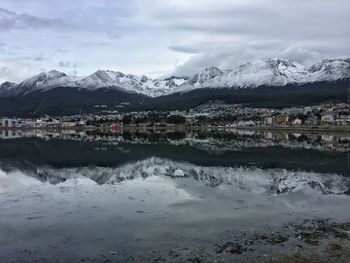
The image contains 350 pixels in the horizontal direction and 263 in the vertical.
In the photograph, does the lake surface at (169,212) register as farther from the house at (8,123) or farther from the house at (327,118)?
the house at (8,123)

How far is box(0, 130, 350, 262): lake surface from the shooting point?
11516mm

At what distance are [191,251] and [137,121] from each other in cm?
14529

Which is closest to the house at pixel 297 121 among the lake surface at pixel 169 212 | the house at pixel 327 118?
the house at pixel 327 118

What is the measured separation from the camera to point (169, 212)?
1580 centimetres

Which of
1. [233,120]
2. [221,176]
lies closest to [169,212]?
[221,176]

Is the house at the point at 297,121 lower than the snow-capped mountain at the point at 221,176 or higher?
higher

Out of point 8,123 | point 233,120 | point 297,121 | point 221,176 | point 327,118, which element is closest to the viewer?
point 221,176

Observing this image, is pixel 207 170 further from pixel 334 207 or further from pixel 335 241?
pixel 335 241

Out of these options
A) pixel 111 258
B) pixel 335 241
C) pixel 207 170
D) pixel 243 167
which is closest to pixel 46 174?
pixel 207 170

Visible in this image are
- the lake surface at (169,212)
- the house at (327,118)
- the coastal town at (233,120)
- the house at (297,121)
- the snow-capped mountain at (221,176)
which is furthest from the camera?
the house at (297,121)

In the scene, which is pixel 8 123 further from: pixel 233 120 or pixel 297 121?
pixel 297 121

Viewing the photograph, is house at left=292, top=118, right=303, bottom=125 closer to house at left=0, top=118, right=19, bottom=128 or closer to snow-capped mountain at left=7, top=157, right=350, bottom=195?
house at left=0, top=118, right=19, bottom=128

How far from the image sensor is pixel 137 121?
156 m

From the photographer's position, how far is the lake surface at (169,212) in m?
11.5
